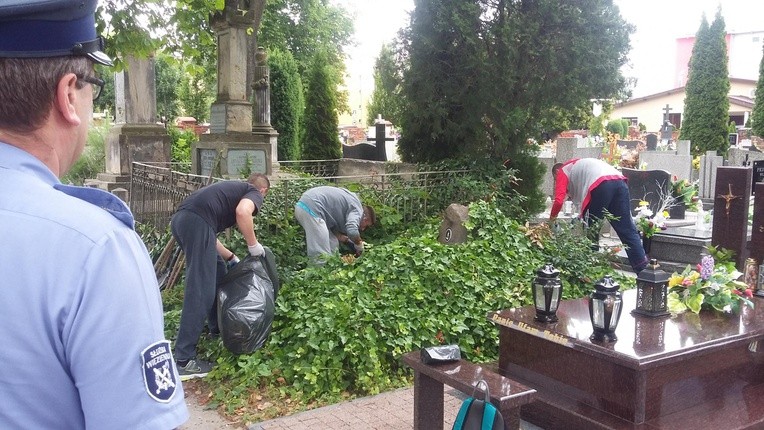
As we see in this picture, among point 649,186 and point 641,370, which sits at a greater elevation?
point 649,186

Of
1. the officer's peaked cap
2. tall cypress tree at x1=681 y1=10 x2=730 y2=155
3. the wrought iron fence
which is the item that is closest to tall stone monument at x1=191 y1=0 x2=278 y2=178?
the wrought iron fence

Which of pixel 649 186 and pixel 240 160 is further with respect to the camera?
pixel 649 186

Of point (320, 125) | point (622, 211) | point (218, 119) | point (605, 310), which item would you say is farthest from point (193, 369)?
point (320, 125)

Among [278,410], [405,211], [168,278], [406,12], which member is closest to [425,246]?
[405,211]

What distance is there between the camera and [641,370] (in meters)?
3.77

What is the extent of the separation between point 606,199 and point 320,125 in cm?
1056

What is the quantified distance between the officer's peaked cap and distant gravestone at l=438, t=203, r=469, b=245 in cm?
658

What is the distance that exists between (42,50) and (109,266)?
0.37 metres

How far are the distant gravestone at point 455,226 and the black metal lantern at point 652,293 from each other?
2.98m

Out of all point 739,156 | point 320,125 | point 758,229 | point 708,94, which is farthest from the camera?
point 708,94

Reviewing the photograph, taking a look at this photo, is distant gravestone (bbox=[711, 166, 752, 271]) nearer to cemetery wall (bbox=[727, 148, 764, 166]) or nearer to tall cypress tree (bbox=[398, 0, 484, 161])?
tall cypress tree (bbox=[398, 0, 484, 161])

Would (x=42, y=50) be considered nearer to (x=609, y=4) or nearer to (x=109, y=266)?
(x=109, y=266)

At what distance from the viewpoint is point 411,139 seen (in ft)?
33.4

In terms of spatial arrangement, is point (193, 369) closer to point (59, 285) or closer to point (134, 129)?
point (59, 285)
